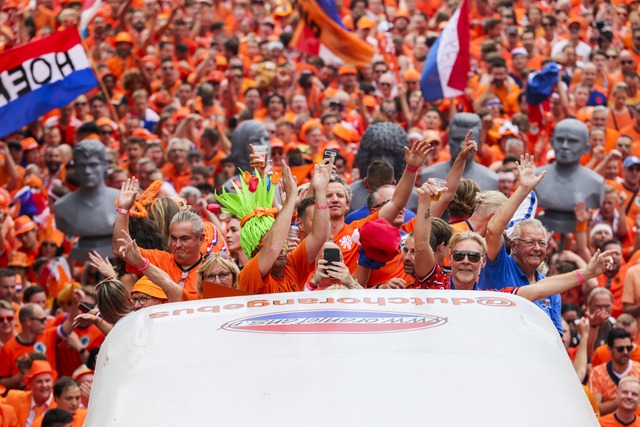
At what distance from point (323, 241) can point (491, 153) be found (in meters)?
7.41

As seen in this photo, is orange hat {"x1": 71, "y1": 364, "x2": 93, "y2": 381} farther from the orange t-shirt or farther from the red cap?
the red cap

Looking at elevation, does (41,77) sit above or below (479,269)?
below

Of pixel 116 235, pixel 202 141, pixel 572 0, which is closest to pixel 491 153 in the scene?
pixel 202 141

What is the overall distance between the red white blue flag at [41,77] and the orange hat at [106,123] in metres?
2.90

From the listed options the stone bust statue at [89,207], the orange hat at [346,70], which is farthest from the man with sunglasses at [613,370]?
the orange hat at [346,70]

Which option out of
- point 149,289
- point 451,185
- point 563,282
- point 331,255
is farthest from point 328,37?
point 331,255

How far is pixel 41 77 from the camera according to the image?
11945 mm

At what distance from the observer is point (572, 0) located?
72.2 feet

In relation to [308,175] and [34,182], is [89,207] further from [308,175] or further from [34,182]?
[34,182]

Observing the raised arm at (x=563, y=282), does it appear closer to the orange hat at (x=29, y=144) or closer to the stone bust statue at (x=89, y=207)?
the stone bust statue at (x=89, y=207)

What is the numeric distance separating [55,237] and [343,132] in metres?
3.56

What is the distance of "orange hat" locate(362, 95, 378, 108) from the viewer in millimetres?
17031

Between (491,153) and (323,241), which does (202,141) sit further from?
(323,241)

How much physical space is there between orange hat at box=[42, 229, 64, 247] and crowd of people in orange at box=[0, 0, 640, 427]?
0.02m
